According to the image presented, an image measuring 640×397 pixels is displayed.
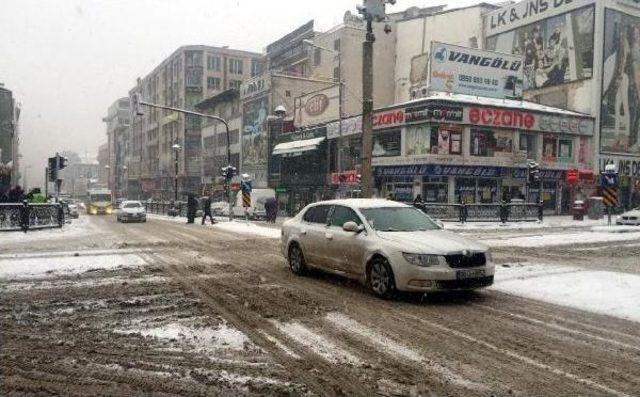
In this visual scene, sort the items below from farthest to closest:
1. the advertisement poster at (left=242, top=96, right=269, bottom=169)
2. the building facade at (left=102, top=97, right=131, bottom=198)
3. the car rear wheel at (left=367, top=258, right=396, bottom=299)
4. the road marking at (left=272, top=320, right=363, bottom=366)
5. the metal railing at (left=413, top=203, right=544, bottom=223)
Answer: the building facade at (left=102, top=97, right=131, bottom=198) → the advertisement poster at (left=242, top=96, right=269, bottom=169) → the metal railing at (left=413, top=203, right=544, bottom=223) → the car rear wheel at (left=367, top=258, right=396, bottom=299) → the road marking at (left=272, top=320, right=363, bottom=366)

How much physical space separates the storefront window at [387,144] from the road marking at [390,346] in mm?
28998

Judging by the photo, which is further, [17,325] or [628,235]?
[628,235]

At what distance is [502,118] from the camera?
112 ft

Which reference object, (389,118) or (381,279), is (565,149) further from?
(381,279)

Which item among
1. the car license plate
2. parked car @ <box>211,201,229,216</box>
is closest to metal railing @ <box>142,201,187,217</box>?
parked car @ <box>211,201,229,216</box>

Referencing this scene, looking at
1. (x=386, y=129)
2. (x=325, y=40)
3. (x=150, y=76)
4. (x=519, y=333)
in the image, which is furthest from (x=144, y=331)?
(x=150, y=76)

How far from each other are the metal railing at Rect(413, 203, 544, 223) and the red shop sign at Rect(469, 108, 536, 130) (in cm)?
676

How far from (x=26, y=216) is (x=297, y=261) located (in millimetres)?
14380

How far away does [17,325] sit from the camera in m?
6.05

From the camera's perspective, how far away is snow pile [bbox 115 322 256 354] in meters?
5.22

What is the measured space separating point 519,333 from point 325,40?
52.6 meters

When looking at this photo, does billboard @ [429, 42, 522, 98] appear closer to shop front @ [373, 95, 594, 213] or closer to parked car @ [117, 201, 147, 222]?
shop front @ [373, 95, 594, 213]

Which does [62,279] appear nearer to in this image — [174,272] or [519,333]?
[174,272]

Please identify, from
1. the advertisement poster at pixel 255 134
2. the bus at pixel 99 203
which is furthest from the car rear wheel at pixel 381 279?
the bus at pixel 99 203
